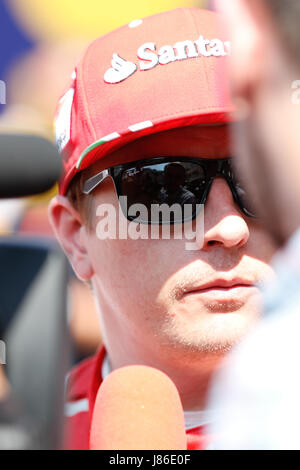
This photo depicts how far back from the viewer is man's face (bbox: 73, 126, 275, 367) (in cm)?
Answer: 138

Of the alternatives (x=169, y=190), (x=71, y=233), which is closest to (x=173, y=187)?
(x=169, y=190)

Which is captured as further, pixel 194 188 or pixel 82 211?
pixel 82 211

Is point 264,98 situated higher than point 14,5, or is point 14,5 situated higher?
point 14,5

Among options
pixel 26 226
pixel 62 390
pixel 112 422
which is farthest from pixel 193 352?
pixel 26 226

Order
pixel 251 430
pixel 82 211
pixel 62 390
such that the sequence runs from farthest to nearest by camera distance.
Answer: pixel 82 211, pixel 62 390, pixel 251 430

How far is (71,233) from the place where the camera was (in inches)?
66.7

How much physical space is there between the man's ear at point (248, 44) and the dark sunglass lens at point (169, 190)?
539mm

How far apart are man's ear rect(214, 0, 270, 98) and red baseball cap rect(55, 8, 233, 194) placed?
0.51m

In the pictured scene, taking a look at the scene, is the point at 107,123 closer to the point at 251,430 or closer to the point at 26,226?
the point at 251,430

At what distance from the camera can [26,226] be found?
9.64 ft

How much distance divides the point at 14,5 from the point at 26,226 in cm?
121

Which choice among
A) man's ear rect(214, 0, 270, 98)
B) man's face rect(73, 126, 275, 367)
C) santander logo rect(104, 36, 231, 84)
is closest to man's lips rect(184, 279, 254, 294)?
man's face rect(73, 126, 275, 367)

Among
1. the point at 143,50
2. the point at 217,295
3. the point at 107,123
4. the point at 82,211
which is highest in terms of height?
the point at 143,50

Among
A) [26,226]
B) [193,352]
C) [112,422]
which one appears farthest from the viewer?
[26,226]
